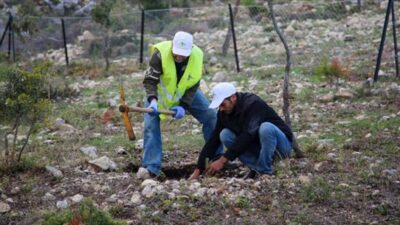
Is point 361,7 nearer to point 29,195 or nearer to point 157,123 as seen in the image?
point 157,123

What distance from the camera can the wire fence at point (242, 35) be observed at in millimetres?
12070

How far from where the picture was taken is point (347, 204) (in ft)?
14.7

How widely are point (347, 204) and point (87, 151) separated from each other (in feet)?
9.76

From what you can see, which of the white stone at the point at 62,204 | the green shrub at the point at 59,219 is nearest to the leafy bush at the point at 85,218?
the green shrub at the point at 59,219

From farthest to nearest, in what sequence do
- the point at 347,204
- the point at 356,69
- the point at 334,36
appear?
the point at 334,36 → the point at 356,69 → the point at 347,204

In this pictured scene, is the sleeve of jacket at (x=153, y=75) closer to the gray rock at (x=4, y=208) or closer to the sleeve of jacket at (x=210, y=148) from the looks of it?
the sleeve of jacket at (x=210, y=148)

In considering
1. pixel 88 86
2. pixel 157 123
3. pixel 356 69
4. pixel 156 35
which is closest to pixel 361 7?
pixel 156 35

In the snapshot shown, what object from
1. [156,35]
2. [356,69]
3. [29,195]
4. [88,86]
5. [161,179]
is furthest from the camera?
[156,35]

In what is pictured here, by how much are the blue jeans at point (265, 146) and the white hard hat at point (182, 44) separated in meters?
0.76

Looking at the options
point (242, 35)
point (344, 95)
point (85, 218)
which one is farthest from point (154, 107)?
point (242, 35)

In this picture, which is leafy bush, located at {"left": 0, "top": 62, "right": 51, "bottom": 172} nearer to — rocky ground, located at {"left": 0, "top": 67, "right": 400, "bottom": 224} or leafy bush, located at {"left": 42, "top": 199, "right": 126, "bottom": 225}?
rocky ground, located at {"left": 0, "top": 67, "right": 400, "bottom": 224}

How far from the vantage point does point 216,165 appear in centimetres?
518

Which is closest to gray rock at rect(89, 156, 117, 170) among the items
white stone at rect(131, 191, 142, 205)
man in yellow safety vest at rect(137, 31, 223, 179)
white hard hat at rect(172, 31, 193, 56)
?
man in yellow safety vest at rect(137, 31, 223, 179)

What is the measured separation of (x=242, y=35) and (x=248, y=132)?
10.1 m
